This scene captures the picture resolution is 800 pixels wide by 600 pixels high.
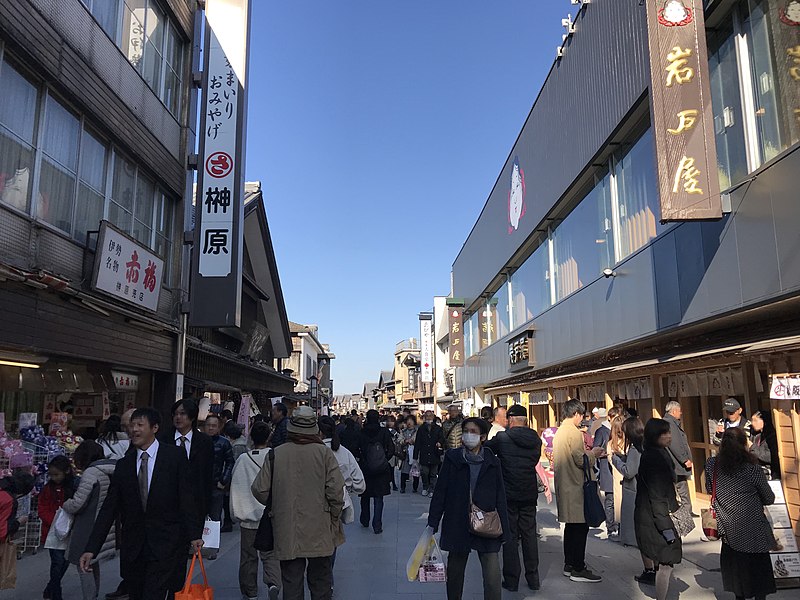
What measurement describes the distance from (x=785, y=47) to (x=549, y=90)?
387 inches

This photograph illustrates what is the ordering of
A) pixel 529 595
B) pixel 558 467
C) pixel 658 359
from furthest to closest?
pixel 658 359, pixel 558 467, pixel 529 595

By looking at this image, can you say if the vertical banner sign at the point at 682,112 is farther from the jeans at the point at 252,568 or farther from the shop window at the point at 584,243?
the jeans at the point at 252,568

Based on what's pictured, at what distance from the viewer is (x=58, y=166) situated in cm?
908

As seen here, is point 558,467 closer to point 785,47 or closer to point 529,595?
point 529,595

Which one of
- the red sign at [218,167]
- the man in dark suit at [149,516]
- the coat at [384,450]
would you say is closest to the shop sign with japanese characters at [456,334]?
the red sign at [218,167]

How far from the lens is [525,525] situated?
655 centimetres

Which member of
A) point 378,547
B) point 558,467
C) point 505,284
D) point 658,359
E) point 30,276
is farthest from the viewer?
point 505,284

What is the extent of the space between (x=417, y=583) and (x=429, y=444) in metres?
6.92

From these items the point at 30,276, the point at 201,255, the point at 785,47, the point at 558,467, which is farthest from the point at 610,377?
the point at 30,276

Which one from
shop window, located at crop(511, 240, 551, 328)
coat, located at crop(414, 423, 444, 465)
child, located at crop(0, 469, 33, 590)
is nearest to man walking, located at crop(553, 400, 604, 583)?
child, located at crop(0, 469, 33, 590)

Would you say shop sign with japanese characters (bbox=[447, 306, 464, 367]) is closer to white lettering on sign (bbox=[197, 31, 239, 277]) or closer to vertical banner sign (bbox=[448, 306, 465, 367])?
vertical banner sign (bbox=[448, 306, 465, 367])

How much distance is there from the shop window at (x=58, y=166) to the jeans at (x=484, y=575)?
7174 millimetres

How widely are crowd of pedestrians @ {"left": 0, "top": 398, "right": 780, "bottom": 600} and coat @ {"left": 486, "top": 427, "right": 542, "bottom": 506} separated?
15 mm

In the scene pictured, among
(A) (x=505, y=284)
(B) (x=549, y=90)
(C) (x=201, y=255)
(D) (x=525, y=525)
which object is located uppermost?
(B) (x=549, y=90)
